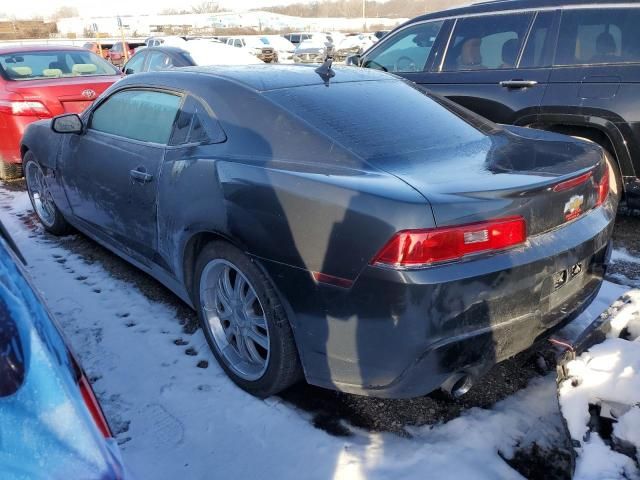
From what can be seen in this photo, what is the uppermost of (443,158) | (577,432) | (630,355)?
(443,158)

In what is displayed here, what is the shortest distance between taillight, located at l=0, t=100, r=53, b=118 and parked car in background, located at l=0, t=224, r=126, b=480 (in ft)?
18.6

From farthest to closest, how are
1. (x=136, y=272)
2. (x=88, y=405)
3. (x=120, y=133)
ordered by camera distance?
1. (x=136, y=272)
2. (x=120, y=133)
3. (x=88, y=405)

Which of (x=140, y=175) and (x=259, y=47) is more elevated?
(x=259, y=47)

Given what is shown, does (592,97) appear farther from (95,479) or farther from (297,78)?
(95,479)

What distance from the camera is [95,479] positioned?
1.13 meters

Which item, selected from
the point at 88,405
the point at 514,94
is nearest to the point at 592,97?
the point at 514,94

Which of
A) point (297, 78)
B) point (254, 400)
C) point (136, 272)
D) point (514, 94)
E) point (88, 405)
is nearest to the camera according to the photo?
point (88, 405)

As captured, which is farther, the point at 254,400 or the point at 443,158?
the point at 254,400

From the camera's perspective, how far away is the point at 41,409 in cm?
113

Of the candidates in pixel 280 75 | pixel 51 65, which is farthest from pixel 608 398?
pixel 51 65

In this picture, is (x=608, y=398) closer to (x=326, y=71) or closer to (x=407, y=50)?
(x=326, y=71)

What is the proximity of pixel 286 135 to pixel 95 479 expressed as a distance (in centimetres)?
165

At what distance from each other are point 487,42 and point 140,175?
3478mm

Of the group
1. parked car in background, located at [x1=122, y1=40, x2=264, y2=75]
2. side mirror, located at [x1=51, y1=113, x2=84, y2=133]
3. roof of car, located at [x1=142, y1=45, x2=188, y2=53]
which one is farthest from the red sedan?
side mirror, located at [x1=51, y1=113, x2=84, y2=133]
